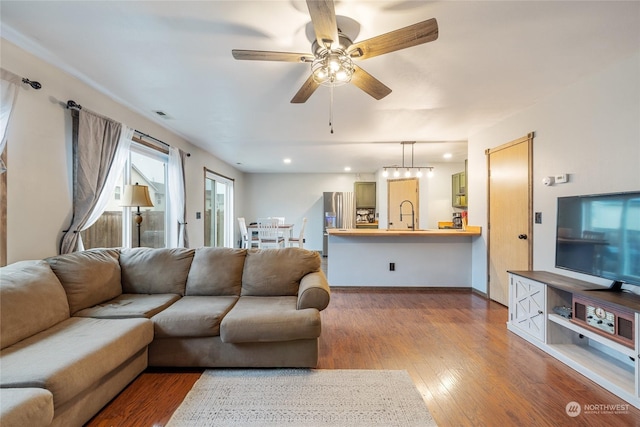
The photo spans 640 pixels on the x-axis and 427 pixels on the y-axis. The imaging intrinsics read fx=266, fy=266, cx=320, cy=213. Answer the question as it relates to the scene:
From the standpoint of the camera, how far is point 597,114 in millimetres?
2348

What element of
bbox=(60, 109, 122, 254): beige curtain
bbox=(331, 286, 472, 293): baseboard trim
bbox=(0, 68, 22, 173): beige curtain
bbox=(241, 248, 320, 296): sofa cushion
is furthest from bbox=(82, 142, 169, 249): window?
bbox=(331, 286, 472, 293): baseboard trim

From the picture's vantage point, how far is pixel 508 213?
3428 mm

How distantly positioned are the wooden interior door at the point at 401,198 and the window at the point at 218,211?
13.8 feet

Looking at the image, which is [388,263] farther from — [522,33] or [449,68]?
[522,33]

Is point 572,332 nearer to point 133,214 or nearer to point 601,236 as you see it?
point 601,236

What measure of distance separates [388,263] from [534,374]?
7.80ft

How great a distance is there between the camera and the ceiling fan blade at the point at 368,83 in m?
1.89

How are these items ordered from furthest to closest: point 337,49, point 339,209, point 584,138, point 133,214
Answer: point 339,209
point 133,214
point 584,138
point 337,49

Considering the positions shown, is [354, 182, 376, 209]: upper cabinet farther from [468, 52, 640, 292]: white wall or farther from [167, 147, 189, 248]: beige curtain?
[167, 147, 189, 248]: beige curtain

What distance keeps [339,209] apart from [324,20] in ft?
20.3

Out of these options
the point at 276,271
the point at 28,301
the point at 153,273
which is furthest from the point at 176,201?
the point at 28,301

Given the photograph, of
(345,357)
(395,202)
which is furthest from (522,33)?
(395,202)

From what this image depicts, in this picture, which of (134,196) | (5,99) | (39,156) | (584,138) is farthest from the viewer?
(134,196)

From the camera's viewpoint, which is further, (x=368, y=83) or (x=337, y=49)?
(x=368, y=83)
